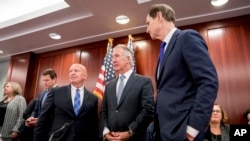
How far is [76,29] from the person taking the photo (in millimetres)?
4230

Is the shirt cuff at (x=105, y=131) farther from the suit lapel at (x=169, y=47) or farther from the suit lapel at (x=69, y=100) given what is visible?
the suit lapel at (x=169, y=47)

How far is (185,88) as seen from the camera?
46.4 inches

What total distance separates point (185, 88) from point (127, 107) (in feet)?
2.56

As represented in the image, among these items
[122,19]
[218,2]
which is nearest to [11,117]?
[122,19]

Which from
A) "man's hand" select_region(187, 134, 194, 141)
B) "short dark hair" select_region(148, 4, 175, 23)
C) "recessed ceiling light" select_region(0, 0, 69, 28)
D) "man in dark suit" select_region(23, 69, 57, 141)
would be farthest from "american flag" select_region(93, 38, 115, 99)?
"man's hand" select_region(187, 134, 194, 141)

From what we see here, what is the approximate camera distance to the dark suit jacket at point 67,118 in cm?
211

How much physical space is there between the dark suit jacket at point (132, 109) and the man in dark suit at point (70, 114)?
0.29 meters

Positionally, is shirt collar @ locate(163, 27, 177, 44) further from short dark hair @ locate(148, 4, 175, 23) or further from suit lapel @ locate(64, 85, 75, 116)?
suit lapel @ locate(64, 85, 75, 116)

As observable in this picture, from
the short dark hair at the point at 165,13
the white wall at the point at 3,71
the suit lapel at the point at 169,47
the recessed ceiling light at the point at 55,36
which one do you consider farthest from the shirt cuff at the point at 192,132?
the white wall at the point at 3,71

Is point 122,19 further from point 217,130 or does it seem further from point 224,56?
point 217,130

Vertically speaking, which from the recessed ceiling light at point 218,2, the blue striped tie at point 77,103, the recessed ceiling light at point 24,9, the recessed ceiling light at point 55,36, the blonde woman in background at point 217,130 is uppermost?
the recessed ceiling light at point 24,9

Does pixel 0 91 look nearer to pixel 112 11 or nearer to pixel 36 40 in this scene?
pixel 36 40

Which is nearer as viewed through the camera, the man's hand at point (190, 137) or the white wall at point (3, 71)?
the man's hand at point (190, 137)

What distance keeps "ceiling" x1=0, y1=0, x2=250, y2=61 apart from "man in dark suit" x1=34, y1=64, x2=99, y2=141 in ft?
5.03
